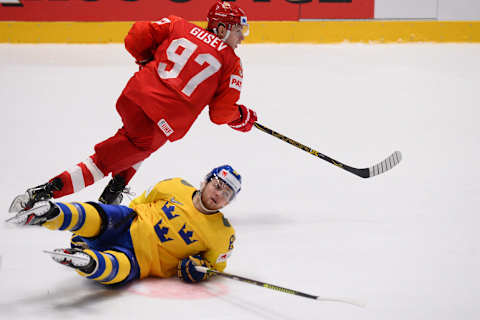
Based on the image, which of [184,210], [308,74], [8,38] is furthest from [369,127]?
[8,38]

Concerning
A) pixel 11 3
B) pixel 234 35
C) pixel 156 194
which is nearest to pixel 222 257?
pixel 156 194

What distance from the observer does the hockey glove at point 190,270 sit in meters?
2.04

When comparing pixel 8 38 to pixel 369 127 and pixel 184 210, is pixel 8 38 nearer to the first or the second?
pixel 369 127

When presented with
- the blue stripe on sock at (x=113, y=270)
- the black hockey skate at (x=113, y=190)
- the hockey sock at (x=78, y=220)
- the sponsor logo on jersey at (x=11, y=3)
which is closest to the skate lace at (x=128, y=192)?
the black hockey skate at (x=113, y=190)

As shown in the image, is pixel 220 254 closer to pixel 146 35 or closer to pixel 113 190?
pixel 113 190

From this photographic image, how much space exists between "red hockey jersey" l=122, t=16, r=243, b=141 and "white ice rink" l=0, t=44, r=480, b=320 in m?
0.59

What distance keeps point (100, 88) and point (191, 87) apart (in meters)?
2.42

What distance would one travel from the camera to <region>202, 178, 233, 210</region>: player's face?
6.82ft

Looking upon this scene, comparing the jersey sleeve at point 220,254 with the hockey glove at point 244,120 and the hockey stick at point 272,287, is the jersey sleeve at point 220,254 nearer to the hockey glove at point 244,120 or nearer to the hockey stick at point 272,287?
the hockey stick at point 272,287

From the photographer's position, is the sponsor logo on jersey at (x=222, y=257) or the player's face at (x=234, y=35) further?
the player's face at (x=234, y=35)

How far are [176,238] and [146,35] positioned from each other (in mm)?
900

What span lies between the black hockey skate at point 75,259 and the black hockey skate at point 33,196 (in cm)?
45

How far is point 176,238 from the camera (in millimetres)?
2074

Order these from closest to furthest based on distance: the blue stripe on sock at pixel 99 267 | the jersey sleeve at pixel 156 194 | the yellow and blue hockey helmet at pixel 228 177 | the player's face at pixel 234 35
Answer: the blue stripe on sock at pixel 99 267
the yellow and blue hockey helmet at pixel 228 177
the jersey sleeve at pixel 156 194
the player's face at pixel 234 35
